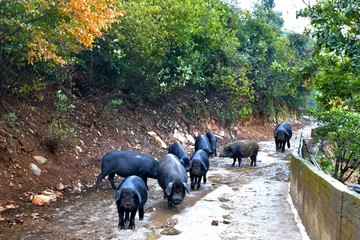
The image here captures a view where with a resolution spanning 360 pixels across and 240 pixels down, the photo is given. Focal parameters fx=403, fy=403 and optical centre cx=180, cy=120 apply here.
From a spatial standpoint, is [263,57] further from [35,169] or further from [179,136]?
[35,169]

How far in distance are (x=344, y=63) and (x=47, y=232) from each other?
20.7ft

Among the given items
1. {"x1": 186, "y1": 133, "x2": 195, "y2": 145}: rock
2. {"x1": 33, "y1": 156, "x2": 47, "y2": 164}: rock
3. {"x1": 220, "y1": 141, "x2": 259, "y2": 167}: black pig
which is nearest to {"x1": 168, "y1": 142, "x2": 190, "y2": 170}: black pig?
{"x1": 220, "y1": 141, "x2": 259, "y2": 167}: black pig

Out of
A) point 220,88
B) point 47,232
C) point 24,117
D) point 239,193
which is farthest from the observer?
point 220,88

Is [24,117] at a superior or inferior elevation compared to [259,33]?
inferior

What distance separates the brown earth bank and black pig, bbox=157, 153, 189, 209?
1880 millimetres

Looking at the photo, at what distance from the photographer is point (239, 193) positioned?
10.0 metres

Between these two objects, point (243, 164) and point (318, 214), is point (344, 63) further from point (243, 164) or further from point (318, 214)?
point (243, 164)

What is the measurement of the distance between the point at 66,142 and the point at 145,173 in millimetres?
2643

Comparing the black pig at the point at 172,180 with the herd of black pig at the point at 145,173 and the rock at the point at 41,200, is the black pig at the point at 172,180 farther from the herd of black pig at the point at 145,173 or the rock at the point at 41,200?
the rock at the point at 41,200

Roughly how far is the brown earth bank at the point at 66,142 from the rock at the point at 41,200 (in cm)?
11

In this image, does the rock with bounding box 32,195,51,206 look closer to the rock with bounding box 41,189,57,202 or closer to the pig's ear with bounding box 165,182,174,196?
the rock with bounding box 41,189,57,202

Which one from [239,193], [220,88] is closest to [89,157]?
[239,193]

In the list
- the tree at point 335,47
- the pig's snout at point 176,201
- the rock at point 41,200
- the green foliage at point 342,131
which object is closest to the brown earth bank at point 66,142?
the rock at point 41,200

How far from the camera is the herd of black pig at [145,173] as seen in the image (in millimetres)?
6977
